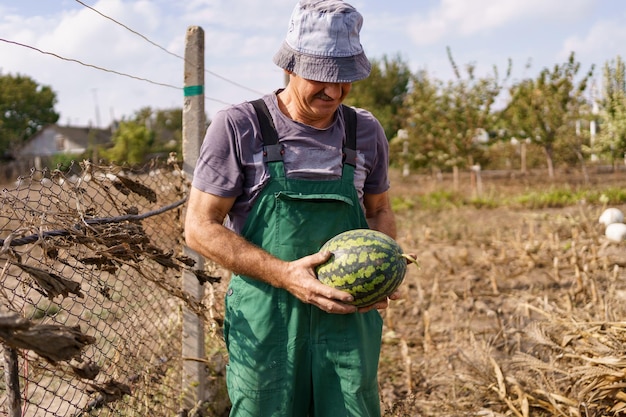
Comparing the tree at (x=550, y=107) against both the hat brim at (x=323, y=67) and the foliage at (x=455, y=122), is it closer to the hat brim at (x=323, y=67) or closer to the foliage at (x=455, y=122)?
the foliage at (x=455, y=122)

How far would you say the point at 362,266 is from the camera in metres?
2.31

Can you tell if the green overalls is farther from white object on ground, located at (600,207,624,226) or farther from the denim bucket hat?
white object on ground, located at (600,207,624,226)

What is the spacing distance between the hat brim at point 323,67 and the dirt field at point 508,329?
5.88 feet

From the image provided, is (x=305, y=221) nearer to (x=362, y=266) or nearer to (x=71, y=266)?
(x=362, y=266)

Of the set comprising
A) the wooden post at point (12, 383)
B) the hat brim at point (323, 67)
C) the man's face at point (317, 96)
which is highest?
the hat brim at point (323, 67)

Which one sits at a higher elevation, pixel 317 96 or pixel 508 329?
pixel 317 96

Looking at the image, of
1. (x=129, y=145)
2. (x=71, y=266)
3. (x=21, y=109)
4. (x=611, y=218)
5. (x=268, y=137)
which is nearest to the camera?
(x=71, y=266)

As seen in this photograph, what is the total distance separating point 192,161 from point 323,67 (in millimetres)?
1473

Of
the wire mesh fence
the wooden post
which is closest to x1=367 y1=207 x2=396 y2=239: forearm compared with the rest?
the wire mesh fence

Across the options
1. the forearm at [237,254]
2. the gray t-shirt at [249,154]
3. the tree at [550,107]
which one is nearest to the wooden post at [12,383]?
the forearm at [237,254]

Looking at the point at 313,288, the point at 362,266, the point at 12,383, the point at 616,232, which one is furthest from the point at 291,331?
the point at 616,232

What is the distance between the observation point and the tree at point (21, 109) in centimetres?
5581

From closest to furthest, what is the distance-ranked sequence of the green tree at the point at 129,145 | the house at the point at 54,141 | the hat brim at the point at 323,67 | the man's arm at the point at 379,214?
the hat brim at the point at 323,67, the man's arm at the point at 379,214, the green tree at the point at 129,145, the house at the point at 54,141

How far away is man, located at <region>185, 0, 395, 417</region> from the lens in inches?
91.7
